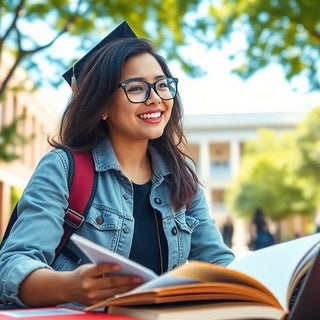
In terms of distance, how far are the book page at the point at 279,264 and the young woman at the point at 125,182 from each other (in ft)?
1.49

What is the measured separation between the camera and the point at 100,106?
82.1 inches

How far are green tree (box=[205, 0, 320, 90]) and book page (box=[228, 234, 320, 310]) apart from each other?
354 inches

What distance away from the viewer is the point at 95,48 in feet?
7.12

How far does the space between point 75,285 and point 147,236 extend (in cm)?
55

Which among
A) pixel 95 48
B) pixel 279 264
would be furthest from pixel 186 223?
pixel 279 264

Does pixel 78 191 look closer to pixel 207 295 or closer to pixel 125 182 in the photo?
pixel 125 182

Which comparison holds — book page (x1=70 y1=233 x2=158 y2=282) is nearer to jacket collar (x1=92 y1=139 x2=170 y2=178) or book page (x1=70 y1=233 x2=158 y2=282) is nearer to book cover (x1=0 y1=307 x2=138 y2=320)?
book cover (x1=0 y1=307 x2=138 y2=320)

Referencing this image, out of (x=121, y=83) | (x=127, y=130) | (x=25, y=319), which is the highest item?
(x=121, y=83)

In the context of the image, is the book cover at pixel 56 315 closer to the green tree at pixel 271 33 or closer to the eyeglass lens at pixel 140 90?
the eyeglass lens at pixel 140 90

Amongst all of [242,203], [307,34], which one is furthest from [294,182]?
[307,34]

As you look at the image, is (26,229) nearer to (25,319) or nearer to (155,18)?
(25,319)

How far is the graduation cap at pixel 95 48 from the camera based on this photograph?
85.7 inches

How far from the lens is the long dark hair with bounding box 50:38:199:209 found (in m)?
2.06

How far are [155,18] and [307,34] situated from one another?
91.6 inches
